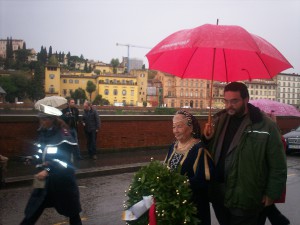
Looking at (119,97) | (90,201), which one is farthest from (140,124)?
(119,97)

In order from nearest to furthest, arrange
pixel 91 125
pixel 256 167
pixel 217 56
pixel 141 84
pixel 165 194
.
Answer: pixel 165 194, pixel 256 167, pixel 217 56, pixel 91 125, pixel 141 84

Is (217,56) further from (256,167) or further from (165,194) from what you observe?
(165,194)

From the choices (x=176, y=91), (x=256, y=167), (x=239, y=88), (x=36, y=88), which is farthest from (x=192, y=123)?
(x=176, y=91)

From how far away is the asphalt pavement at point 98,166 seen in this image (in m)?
7.99

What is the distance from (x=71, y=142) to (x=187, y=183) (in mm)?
1542

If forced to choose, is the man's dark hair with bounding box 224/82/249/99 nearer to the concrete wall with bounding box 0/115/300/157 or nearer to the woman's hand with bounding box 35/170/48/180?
the woman's hand with bounding box 35/170/48/180

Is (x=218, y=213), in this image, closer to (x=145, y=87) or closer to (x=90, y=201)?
(x=90, y=201)

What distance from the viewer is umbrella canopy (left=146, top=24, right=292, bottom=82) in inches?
117

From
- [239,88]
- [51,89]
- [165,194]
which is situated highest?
[51,89]

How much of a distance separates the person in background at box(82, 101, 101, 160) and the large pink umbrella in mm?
7458

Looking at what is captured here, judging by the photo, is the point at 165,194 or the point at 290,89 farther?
the point at 290,89

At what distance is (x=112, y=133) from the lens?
12758mm

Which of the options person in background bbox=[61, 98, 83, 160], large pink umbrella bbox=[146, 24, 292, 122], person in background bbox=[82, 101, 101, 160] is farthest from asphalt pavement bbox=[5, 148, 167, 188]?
large pink umbrella bbox=[146, 24, 292, 122]

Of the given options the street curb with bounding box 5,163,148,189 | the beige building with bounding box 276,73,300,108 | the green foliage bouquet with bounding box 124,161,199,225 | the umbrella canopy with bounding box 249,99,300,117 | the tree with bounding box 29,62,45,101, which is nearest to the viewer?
the green foliage bouquet with bounding box 124,161,199,225
